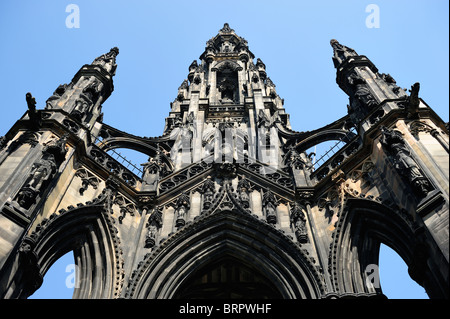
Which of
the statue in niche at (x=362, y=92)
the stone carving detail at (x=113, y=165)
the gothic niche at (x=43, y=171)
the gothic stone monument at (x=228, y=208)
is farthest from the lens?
the stone carving detail at (x=113, y=165)

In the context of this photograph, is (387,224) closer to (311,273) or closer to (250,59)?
(311,273)

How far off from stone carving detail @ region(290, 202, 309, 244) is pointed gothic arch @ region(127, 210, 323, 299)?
0.53 meters

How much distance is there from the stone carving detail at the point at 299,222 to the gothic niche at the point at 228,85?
13.8 m

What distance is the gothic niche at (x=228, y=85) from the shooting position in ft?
89.4

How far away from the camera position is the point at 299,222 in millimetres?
12602

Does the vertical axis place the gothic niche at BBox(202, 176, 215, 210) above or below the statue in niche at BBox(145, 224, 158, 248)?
above

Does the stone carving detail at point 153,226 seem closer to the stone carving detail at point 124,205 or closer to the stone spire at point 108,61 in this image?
the stone carving detail at point 124,205

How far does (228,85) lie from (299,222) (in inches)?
696

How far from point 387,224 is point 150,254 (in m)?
5.99

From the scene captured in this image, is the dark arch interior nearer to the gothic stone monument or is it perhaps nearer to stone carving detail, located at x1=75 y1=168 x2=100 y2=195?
the gothic stone monument

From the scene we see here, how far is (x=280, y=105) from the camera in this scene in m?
25.1

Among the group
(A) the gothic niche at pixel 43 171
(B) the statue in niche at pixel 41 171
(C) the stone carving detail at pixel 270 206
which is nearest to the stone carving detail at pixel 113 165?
(A) the gothic niche at pixel 43 171

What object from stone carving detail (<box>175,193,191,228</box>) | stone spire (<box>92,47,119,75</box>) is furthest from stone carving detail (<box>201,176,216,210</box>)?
stone spire (<box>92,47,119,75</box>)

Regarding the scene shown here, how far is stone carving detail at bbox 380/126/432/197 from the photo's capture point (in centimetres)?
953
